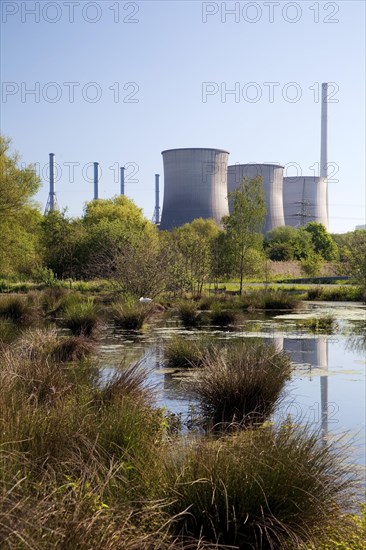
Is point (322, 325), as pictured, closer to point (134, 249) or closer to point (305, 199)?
point (134, 249)

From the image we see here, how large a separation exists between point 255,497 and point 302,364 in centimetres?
665

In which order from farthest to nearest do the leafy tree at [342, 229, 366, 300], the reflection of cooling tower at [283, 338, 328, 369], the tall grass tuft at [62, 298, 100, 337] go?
the leafy tree at [342, 229, 366, 300], the tall grass tuft at [62, 298, 100, 337], the reflection of cooling tower at [283, 338, 328, 369]

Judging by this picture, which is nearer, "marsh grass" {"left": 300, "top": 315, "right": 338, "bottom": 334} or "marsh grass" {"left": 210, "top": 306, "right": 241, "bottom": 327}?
"marsh grass" {"left": 300, "top": 315, "right": 338, "bottom": 334}

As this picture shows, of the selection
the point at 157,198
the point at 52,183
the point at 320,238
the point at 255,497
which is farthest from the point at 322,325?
the point at 157,198

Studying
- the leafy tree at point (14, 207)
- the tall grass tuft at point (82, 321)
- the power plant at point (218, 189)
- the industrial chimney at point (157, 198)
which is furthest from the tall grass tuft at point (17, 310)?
the industrial chimney at point (157, 198)

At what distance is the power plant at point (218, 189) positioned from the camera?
41938 mm

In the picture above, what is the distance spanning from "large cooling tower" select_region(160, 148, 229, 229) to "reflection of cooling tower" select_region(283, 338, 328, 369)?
2959 cm

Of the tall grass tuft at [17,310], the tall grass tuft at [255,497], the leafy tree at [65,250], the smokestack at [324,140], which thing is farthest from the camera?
the smokestack at [324,140]

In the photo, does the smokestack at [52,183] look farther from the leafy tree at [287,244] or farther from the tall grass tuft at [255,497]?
the tall grass tuft at [255,497]

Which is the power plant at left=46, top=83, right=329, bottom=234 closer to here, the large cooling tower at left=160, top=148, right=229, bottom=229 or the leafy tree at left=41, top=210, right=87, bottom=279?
the large cooling tower at left=160, top=148, right=229, bottom=229

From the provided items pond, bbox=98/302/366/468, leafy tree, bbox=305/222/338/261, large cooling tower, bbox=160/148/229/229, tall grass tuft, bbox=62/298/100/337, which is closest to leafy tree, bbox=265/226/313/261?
leafy tree, bbox=305/222/338/261

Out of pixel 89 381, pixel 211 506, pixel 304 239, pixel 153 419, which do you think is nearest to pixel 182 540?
pixel 211 506

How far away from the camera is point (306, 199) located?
60.4 meters

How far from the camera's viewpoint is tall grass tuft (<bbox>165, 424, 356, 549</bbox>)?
315 cm
